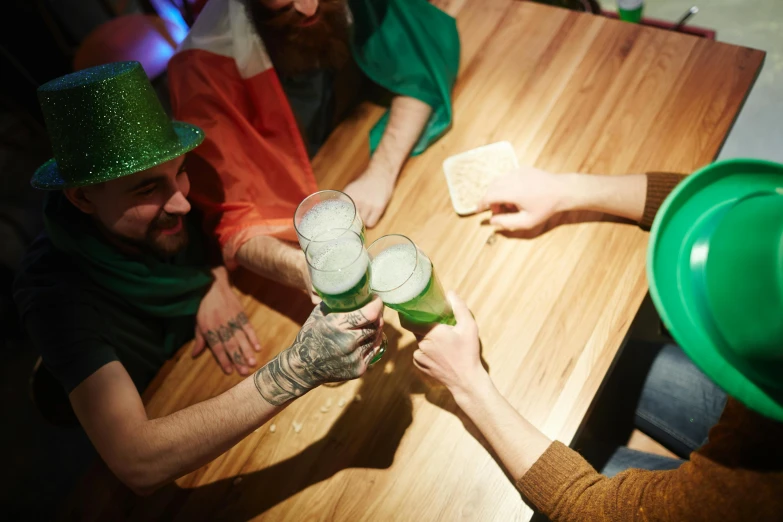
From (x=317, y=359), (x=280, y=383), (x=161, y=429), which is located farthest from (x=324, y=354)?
(x=161, y=429)

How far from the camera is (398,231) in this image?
1.58m

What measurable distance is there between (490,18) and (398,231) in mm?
1017

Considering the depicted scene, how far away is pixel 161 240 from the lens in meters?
1.51

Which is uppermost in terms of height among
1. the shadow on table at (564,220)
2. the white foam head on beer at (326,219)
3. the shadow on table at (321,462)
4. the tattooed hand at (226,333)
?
the white foam head on beer at (326,219)

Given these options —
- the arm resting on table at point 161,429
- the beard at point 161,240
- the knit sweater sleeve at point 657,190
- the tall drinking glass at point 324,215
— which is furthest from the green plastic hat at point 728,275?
the beard at point 161,240

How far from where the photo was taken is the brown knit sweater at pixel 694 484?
770 mm

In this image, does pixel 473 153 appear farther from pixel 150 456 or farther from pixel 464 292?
pixel 150 456

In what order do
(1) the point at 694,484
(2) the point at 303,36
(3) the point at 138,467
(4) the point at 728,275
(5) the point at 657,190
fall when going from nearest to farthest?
1. (4) the point at 728,275
2. (1) the point at 694,484
3. (3) the point at 138,467
4. (5) the point at 657,190
5. (2) the point at 303,36

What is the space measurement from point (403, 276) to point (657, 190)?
0.79 meters

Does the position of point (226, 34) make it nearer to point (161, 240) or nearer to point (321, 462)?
point (161, 240)

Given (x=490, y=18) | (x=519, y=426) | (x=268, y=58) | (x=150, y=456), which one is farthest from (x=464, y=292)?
(x=490, y=18)

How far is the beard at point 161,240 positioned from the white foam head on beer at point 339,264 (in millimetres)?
613

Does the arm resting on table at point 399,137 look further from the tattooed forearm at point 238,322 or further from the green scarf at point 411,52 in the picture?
the tattooed forearm at point 238,322

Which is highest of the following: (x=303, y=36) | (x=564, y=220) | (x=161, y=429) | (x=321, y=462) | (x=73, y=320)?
(x=303, y=36)
